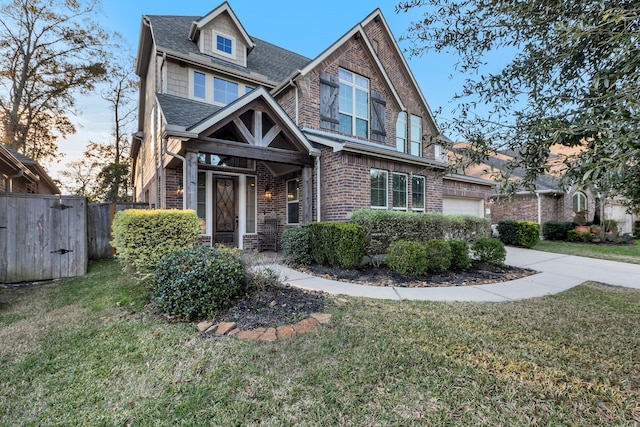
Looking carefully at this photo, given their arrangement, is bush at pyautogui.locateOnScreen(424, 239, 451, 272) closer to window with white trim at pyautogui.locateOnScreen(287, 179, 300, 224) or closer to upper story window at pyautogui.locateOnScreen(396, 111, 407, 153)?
window with white trim at pyautogui.locateOnScreen(287, 179, 300, 224)

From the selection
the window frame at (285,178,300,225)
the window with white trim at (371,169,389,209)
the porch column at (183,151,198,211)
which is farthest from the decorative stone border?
the window frame at (285,178,300,225)

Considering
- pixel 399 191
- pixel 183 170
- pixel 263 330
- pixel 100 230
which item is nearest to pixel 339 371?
pixel 263 330

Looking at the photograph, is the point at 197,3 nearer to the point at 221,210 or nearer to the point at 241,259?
the point at 221,210

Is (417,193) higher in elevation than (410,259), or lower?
higher

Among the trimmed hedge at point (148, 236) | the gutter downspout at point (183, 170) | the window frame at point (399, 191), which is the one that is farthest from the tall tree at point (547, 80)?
the window frame at point (399, 191)

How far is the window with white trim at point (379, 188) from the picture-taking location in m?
9.07

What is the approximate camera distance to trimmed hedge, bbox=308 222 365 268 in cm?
680

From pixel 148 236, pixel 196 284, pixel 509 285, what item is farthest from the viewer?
pixel 509 285

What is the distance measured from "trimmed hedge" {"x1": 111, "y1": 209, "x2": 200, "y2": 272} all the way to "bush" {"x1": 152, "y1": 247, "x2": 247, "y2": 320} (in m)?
1.14

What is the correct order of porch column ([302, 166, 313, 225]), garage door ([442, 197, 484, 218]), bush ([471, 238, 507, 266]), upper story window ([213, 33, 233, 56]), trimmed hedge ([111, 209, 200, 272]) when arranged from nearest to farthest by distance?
trimmed hedge ([111, 209, 200, 272]) → bush ([471, 238, 507, 266]) → porch column ([302, 166, 313, 225]) → upper story window ([213, 33, 233, 56]) → garage door ([442, 197, 484, 218])

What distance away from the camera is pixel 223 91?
35.9 feet

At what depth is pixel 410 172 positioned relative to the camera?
1002 cm

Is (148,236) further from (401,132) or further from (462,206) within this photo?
(462,206)

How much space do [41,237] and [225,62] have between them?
8.31 meters
